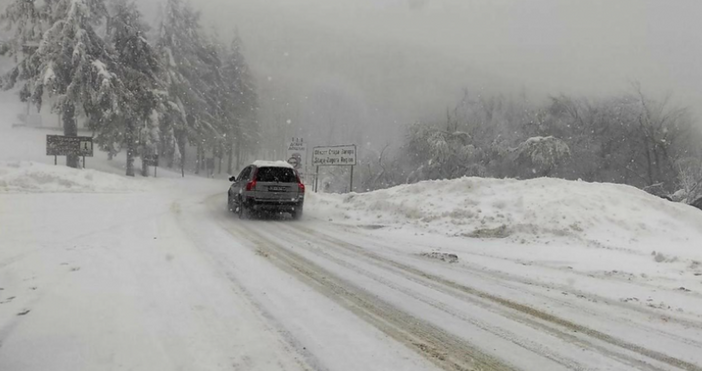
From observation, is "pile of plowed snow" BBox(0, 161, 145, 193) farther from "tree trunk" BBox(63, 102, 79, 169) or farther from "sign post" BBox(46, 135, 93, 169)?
"tree trunk" BBox(63, 102, 79, 169)

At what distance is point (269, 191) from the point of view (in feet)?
45.8

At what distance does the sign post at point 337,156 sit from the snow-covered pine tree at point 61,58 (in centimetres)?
1483

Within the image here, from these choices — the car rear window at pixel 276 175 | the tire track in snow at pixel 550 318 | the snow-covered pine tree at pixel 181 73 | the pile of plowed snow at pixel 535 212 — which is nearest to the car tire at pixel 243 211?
the car rear window at pixel 276 175

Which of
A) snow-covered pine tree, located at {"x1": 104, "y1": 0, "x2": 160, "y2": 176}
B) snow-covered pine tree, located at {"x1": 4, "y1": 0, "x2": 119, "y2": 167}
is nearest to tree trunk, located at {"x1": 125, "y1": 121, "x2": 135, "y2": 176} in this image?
snow-covered pine tree, located at {"x1": 104, "y1": 0, "x2": 160, "y2": 176}

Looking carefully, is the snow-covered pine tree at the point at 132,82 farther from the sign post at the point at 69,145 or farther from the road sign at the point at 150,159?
the sign post at the point at 69,145

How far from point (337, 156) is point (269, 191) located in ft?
29.6

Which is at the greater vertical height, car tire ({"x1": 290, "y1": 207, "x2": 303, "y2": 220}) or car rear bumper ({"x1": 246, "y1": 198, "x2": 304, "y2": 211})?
car rear bumper ({"x1": 246, "y1": 198, "x2": 304, "y2": 211})

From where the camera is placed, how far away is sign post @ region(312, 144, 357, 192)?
21.5 metres

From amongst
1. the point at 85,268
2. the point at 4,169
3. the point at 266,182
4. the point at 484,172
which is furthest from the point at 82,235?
the point at 484,172

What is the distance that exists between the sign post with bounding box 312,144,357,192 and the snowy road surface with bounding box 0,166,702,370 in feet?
44.2

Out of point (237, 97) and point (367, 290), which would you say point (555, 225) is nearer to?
point (367, 290)

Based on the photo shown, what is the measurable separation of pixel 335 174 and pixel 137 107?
1194 inches

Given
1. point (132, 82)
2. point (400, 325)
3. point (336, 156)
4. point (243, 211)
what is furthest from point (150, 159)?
point (400, 325)

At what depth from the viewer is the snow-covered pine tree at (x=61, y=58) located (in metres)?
26.4
